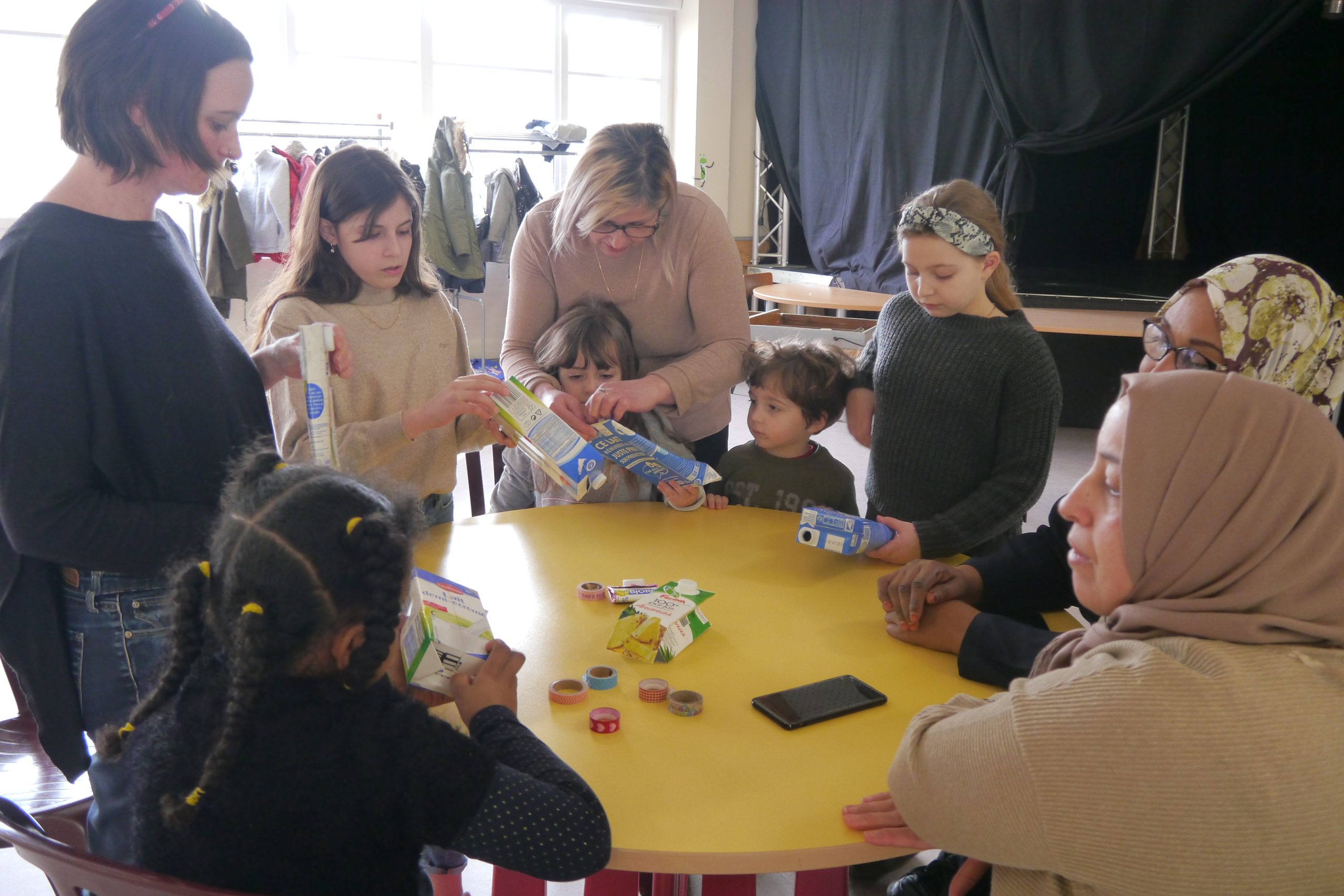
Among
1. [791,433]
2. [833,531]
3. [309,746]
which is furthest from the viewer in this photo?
[791,433]

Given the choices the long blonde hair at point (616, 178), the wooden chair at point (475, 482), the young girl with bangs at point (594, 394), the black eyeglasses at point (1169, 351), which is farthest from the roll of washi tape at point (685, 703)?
the wooden chair at point (475, 482)

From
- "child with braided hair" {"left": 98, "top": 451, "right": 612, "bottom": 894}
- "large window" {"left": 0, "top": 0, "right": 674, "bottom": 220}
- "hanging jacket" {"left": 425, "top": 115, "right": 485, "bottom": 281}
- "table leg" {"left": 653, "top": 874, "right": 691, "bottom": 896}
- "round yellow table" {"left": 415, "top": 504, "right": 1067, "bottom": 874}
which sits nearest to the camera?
"child with braided hair" {"left": 98, "top": 451, "right": 612, "bottom": 894}

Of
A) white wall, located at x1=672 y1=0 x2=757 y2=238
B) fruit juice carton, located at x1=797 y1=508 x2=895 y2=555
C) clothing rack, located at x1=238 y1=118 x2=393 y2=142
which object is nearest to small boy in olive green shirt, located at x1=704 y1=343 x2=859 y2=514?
fruit juice carton, located at x1=797 y1=508 x2=895 y2=555

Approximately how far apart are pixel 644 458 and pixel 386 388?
549 millimetres

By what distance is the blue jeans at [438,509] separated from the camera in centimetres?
197

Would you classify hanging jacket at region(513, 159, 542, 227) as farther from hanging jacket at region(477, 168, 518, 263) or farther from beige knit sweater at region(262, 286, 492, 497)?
beige knit sweater at region(262, 286, 492, 497)

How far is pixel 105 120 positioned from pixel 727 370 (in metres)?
1.26

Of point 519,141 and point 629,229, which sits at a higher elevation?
point 519,141

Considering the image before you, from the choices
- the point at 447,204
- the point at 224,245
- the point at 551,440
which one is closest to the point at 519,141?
the point at 447,204

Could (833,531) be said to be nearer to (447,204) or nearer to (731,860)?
(731,860)

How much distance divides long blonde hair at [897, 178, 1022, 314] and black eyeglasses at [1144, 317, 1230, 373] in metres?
0.29

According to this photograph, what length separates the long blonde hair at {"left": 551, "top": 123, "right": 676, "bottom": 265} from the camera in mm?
1907

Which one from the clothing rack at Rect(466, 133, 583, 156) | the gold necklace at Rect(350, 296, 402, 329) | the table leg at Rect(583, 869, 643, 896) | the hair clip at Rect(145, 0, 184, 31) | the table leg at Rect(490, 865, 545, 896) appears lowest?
the table leg at Rect(490, 865, 545, 896)

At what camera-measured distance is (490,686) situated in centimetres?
112
